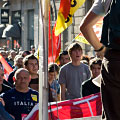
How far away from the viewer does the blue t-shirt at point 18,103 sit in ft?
19.7

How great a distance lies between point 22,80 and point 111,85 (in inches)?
135

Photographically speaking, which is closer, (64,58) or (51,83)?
(51,83)

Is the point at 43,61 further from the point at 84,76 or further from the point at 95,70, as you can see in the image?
the point at 84,76

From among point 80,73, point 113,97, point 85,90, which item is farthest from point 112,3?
point 80,73

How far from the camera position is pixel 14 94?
6148mm

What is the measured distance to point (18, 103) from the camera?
19.8ft

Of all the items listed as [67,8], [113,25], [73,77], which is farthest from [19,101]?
[113,25]

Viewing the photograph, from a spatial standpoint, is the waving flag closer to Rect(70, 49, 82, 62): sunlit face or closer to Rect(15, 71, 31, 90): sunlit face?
Rect(70, 49, 82, 62): sunlit face

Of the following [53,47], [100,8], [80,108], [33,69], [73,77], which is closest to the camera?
[100,8]

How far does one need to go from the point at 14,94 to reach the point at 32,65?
234 centimetres

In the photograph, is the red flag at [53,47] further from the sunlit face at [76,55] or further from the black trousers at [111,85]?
the black trousers at [111,85]

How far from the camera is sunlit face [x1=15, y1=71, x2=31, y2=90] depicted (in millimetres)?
6371

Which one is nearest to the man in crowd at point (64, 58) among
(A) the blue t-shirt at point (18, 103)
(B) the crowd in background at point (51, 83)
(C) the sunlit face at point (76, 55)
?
(B) the crowd in background at point (51, 83)

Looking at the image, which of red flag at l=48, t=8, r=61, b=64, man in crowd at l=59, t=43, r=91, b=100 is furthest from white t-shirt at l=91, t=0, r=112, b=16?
man in crowd at l=59, t=43, r=91, b=100
